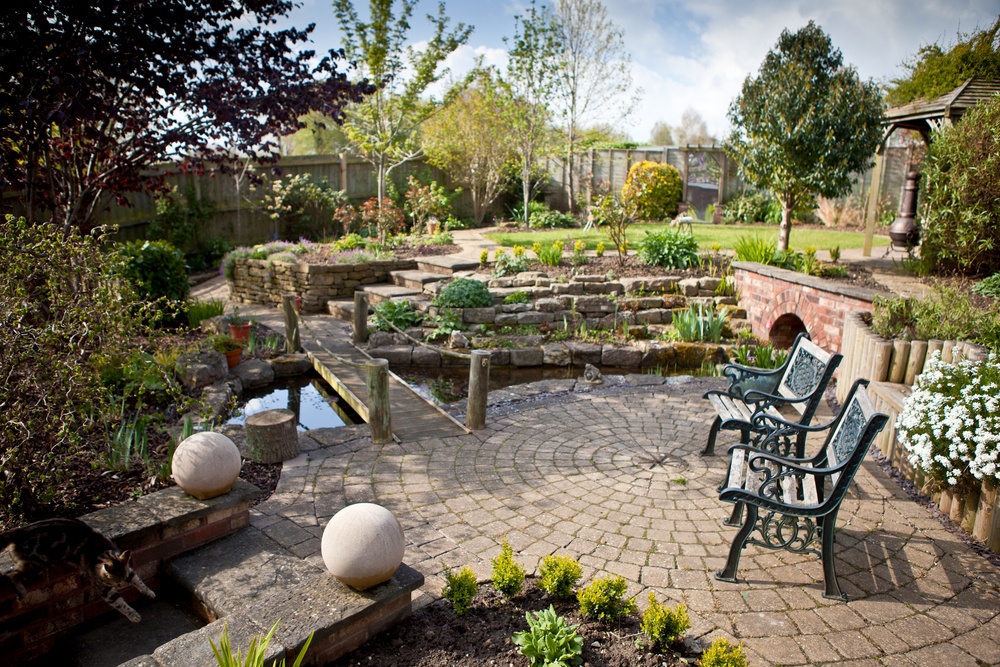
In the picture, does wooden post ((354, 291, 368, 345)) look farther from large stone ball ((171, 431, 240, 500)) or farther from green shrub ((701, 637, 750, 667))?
green shrub ((701, 637, 750, 667))

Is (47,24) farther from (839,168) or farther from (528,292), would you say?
(839,168)

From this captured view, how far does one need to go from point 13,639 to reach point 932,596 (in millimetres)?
4423

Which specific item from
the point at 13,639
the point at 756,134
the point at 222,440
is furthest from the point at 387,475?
the point at 756,134

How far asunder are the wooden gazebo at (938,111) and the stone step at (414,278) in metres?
7.67

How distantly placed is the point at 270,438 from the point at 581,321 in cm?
552

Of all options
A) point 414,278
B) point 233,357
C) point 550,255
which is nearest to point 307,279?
point 414,278

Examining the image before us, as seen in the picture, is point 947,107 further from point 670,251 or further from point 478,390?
point 478,390

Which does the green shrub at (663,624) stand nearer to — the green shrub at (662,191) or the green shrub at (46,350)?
the green shrub at (46,350)

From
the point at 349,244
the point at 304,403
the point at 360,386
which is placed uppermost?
the point at 349,244

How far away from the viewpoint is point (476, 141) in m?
17.1

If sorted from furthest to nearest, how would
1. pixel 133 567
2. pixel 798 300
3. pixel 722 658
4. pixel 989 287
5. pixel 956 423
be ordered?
pixel 798 300 → pixel 989 287 → pixel 956 423 → pixel 133 567 → pixel 722 658

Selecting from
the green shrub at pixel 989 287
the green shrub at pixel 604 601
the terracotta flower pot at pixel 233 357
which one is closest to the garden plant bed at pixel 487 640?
the green shrub at pixel 604 601

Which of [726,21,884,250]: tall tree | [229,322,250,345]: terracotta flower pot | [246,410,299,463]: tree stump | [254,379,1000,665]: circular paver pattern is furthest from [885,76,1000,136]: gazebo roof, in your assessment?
[229,322,250,345]: terracotta flower pot

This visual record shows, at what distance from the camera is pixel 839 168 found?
9891 mm
